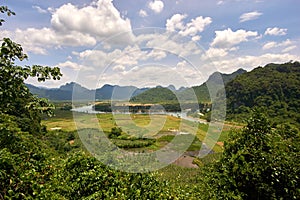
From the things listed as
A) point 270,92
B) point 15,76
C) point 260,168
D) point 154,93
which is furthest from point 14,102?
point 270,92

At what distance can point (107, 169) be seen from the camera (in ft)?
17.1

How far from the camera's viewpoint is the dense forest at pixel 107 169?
3883mm

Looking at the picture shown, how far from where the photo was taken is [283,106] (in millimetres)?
60594

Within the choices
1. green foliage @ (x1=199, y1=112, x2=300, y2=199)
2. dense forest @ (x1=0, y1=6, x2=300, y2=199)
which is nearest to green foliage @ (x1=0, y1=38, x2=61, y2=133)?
dense forest @ (x1=0, y1=6, x2=300, y2=199)

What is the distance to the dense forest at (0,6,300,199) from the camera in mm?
3883

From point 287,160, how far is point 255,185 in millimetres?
1281

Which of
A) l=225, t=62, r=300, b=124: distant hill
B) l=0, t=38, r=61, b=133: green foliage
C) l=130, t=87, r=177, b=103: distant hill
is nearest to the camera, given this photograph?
l=0, t=38, r=61, b=133: green foliage

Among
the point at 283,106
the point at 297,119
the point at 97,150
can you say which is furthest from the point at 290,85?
the point at 97,150

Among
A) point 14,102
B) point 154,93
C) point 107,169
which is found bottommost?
point 107,169

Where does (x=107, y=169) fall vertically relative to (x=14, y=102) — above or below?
below

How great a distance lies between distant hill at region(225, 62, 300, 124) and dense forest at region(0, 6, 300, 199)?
162ft

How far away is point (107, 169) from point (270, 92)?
243 feet

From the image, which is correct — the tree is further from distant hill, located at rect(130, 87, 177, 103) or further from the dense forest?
distant hill, located at rect(130, 87, 177, 103)

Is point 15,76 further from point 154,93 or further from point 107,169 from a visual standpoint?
point 154,93
